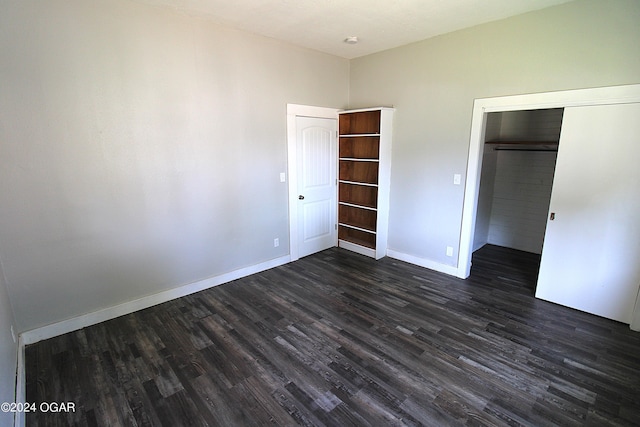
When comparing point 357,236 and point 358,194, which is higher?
point 358,194

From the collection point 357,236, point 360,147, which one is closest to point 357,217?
point 357,236

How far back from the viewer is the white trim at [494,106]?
104 inches

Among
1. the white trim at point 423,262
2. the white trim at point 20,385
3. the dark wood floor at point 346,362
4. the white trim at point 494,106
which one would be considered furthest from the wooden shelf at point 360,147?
the white trim at point 20,385

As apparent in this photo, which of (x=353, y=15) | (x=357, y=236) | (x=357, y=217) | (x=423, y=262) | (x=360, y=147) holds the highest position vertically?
(x=353, y=15)

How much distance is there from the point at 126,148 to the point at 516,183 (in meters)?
5.34

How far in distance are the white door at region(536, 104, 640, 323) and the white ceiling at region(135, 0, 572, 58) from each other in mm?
1218

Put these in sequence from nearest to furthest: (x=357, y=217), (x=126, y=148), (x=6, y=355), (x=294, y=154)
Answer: (x=6, y=355)
(x=126, y=148)
(x=294, y=154)
(x=357, y=217)

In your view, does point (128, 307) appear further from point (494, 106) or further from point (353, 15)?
point (494, 106)

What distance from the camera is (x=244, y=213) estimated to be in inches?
149

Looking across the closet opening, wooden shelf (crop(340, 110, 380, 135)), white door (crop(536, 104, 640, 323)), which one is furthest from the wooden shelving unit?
white door (crop(536, 104, 640, 323))

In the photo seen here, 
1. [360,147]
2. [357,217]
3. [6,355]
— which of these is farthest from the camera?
[357,217]

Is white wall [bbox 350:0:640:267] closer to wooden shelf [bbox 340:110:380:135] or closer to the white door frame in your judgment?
wooden shelf [bbox 340:110:380:135]

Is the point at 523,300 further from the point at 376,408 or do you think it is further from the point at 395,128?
the point at 395,128

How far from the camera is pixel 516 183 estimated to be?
15.9ft
